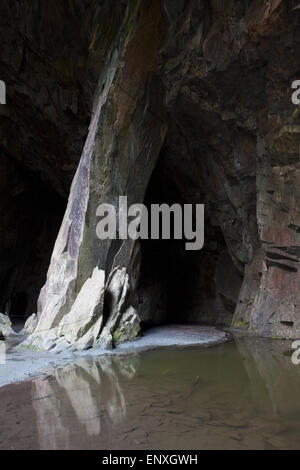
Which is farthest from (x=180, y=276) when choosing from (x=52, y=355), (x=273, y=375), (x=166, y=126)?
(x=273, y=375)

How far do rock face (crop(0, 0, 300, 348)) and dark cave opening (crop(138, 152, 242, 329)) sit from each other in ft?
5.27

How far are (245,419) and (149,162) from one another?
8856mm

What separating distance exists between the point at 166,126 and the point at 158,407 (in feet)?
31.9

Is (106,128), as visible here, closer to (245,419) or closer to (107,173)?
(107,173)

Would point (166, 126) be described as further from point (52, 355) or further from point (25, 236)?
point (25, 236)

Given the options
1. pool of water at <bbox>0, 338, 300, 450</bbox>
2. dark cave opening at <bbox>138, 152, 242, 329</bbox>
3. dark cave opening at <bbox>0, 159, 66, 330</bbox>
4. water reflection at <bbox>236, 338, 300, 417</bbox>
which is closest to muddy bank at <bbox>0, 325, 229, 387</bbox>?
pool of water at <bbox>0, 338, 300, 450</bbox>

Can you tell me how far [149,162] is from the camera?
1102 cm

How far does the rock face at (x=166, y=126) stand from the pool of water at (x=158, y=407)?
3.11 m

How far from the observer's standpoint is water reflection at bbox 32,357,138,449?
284 cm

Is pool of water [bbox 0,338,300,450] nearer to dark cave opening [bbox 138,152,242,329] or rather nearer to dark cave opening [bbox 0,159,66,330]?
dark cave opening [bbox 138,152,242,329]

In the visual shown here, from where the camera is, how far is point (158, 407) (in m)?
3.38

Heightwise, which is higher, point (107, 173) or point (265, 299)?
point (107, 173)
